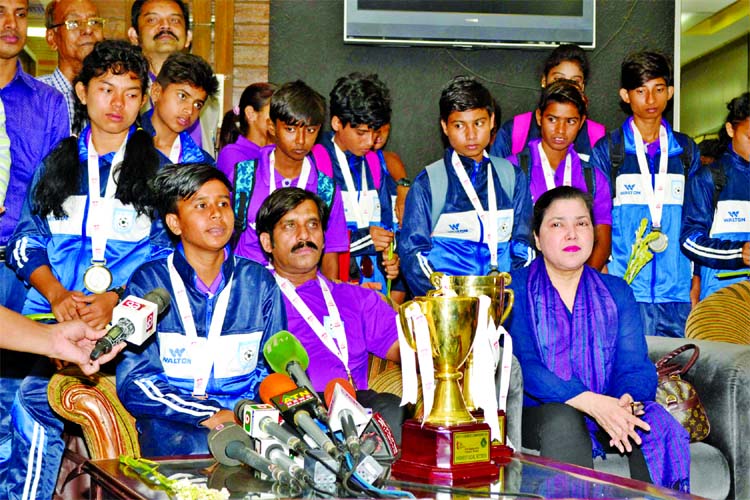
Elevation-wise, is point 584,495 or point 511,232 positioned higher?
point 511,232

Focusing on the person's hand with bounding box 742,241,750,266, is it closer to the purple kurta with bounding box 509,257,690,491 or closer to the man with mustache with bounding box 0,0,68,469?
the purple kurta with bounding box 509,257,690,491

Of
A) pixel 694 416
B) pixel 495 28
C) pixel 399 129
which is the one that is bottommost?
pixel 694 416

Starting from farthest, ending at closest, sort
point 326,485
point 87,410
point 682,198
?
point 682,198 < point 87,410 < point 326,485

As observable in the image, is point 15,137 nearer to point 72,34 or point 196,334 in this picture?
point 72,34

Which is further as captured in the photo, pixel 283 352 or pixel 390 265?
pixel 390 265

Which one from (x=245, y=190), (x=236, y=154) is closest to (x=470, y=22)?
(x=236, y=154)

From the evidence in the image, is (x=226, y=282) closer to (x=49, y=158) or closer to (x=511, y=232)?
(x=49, y=158)

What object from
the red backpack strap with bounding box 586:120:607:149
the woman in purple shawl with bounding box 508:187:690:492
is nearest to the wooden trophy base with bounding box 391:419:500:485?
the woman in purple shawl with bounding box 508:187:690:492

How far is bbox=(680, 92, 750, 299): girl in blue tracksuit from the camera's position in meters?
5.04

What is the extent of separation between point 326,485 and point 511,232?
8.32 ft

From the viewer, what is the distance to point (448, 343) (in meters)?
2.62

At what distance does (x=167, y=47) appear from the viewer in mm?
4902

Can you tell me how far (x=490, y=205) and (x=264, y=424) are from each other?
7.62ft

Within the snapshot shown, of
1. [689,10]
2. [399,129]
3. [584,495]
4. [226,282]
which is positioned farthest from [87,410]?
[689,10]
